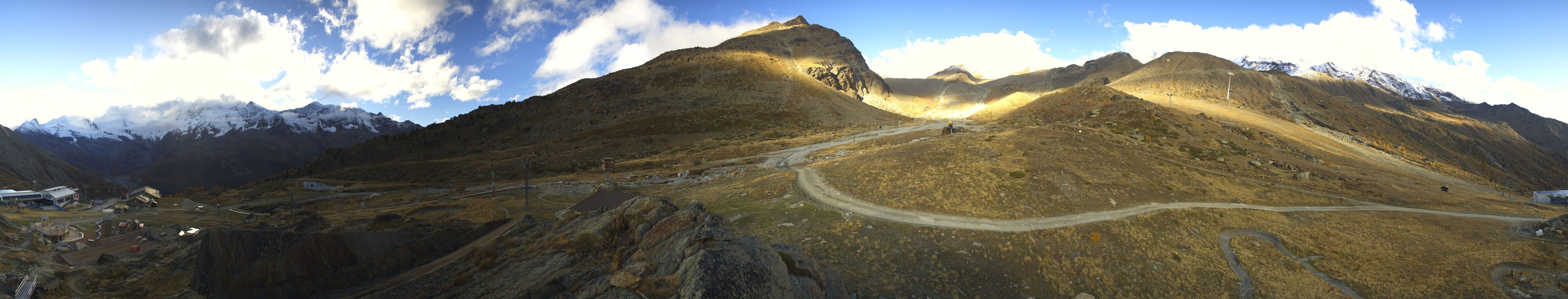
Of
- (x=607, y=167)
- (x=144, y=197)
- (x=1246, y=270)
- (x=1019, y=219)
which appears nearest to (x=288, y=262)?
(x=1019, y=219)

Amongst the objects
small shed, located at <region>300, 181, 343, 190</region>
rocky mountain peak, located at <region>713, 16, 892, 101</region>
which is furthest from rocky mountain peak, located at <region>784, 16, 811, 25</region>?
small shed, located at <region>300, 181, 343, 190</region>

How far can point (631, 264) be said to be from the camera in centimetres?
1337

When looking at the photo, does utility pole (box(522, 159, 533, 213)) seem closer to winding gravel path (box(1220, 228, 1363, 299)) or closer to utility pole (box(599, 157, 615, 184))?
utility pole (box(599, 157, 615, 184))

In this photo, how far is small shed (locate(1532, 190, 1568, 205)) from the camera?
40062mm

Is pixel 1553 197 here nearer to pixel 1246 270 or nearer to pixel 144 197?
pixel 1246 270

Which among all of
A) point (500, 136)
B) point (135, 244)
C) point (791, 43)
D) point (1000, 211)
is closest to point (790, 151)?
point (1000, 211)

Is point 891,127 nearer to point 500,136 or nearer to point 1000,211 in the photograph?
point 1000,211

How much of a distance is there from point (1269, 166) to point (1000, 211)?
126 ft

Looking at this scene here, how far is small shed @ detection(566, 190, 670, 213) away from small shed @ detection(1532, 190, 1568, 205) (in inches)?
2773

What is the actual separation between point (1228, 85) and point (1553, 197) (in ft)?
250

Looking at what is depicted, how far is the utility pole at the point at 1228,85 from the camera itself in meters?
101

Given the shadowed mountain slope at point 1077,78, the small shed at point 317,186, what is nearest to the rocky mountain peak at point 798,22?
the shadowed mountain slope at point 1077,78

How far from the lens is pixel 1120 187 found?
107 ft

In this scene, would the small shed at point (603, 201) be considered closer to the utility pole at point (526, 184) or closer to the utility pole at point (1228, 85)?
the utility pole at point (526, 184)
